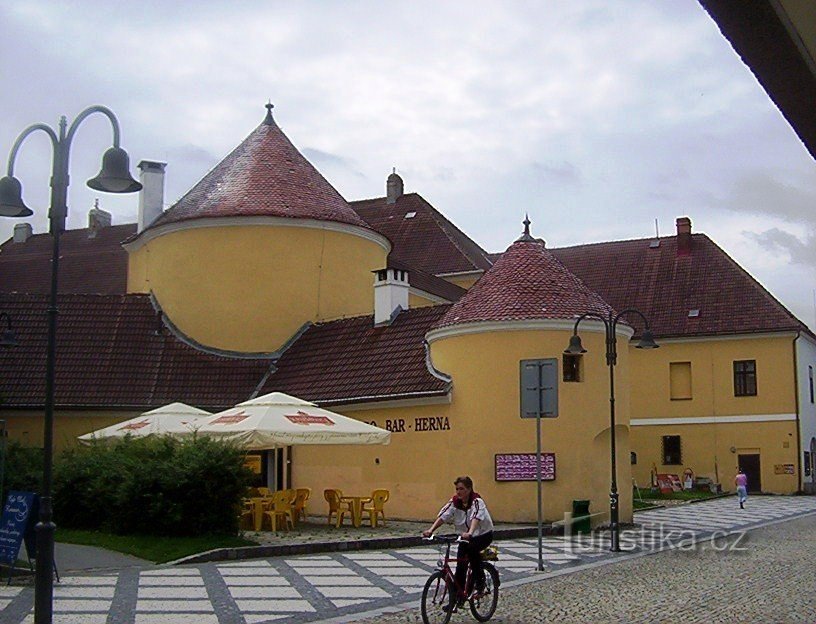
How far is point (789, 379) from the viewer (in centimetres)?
4678

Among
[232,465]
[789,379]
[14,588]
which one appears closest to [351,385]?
[232,465]

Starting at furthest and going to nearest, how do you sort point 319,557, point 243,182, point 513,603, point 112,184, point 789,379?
point 789,379 < point 243,182 < point 319,557 < point 513,603 < point 112,184

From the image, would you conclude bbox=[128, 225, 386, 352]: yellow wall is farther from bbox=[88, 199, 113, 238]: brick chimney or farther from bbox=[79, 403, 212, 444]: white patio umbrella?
bbox=[88, 199, 113, 238]: brick chimney

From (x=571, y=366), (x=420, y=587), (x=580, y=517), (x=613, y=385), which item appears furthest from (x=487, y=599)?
(x=571, y=366)

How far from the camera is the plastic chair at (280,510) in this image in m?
23.7

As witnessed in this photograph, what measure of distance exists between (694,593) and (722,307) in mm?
36000

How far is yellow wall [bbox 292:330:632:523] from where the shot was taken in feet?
87.9

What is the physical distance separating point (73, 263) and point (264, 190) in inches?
1018

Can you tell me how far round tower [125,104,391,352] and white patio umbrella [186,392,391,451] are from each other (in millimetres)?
11404

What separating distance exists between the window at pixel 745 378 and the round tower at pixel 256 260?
18.9 meters

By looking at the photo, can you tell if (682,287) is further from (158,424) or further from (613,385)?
(158,424)

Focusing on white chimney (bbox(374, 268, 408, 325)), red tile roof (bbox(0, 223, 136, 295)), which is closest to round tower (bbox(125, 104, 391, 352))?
white chimney (bbox(374, 268, 408, 325))

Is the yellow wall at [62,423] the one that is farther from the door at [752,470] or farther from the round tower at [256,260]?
the door at [752,470]

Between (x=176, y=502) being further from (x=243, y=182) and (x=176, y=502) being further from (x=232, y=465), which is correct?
(x=243, y=182)
